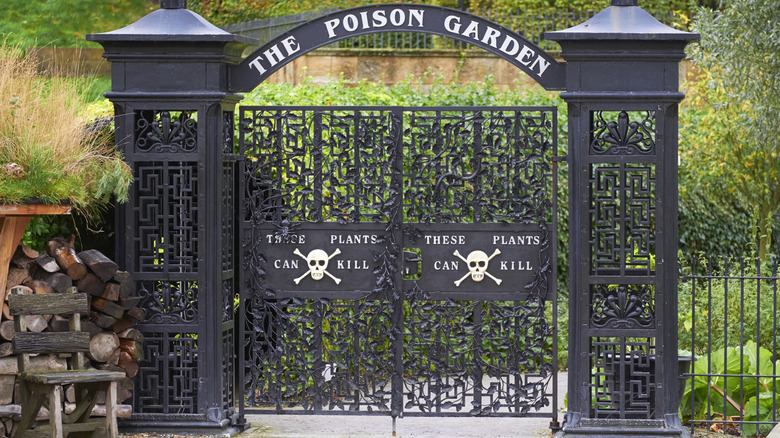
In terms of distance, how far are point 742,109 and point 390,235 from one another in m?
5.99

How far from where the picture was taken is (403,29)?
292 inches

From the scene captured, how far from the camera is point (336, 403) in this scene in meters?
7.62

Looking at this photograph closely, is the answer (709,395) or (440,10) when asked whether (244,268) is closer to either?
(440,10)

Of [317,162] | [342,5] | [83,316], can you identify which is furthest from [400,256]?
[342,5]

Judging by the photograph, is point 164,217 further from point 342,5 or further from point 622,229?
point 342,5

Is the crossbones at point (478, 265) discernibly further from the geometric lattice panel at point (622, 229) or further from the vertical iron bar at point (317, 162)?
the vertical iron bar at point (317, 162)

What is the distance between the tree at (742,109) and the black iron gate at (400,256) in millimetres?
4155

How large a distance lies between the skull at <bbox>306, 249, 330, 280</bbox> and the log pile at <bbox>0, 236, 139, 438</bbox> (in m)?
1.26

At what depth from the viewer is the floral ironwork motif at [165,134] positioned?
24.3ft

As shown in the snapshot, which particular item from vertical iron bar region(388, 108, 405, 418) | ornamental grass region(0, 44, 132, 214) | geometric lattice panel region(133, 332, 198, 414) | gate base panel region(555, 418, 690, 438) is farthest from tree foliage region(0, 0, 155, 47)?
gate base panel region(555, 418, 690, 438)

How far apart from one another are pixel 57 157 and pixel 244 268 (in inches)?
62.5

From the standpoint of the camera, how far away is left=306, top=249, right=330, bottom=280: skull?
7.55m

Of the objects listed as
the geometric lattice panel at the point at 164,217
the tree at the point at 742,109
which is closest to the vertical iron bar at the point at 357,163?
the geometric lattice panel at the point at 164,217

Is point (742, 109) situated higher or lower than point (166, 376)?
higher
